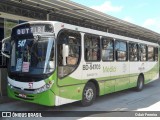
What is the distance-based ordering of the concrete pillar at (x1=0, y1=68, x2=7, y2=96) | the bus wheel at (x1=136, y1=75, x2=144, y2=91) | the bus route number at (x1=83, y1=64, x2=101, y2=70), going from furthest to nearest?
the bus wheel at (x1=136, y1=75, x2=144, y2=91) → the concrete pillar at (x1=0, y1=68, x2=7, y2=96) → the bus route number at (x1=83, y1=64, x2=101, y2=70)

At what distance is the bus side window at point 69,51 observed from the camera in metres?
8.00

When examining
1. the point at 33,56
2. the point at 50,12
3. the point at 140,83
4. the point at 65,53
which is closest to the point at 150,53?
the point at 140,83

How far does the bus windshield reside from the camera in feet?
25.7

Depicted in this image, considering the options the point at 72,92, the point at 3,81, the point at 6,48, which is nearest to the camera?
the point at 72,92

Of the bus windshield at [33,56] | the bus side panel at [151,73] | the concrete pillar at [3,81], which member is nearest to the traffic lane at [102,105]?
the concrete pillar at [3,81]

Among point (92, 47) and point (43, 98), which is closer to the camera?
point (43, 98)

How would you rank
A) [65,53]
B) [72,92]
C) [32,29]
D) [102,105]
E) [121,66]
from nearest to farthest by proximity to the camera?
[65,53]
[32,29]
[72,92]
[102,105]
[121,66]

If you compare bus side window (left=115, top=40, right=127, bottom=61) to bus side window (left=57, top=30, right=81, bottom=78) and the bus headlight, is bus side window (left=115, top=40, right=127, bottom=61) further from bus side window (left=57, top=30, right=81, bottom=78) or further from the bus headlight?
the bus headlight

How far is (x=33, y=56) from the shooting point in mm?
8109

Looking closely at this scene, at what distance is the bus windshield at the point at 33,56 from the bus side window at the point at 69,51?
11.1 inches

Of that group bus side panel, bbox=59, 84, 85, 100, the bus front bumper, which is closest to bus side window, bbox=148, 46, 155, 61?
bus side panel, bbox=59, 84, 85, 100

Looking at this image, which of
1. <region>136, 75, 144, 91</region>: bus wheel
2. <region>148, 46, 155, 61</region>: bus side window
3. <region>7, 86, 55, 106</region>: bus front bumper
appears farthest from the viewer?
<region>148, 46, 155, 61</region>: bus side window

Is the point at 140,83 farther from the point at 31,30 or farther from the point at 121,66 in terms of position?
the point at 31,30

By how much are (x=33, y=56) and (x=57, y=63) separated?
823mm
